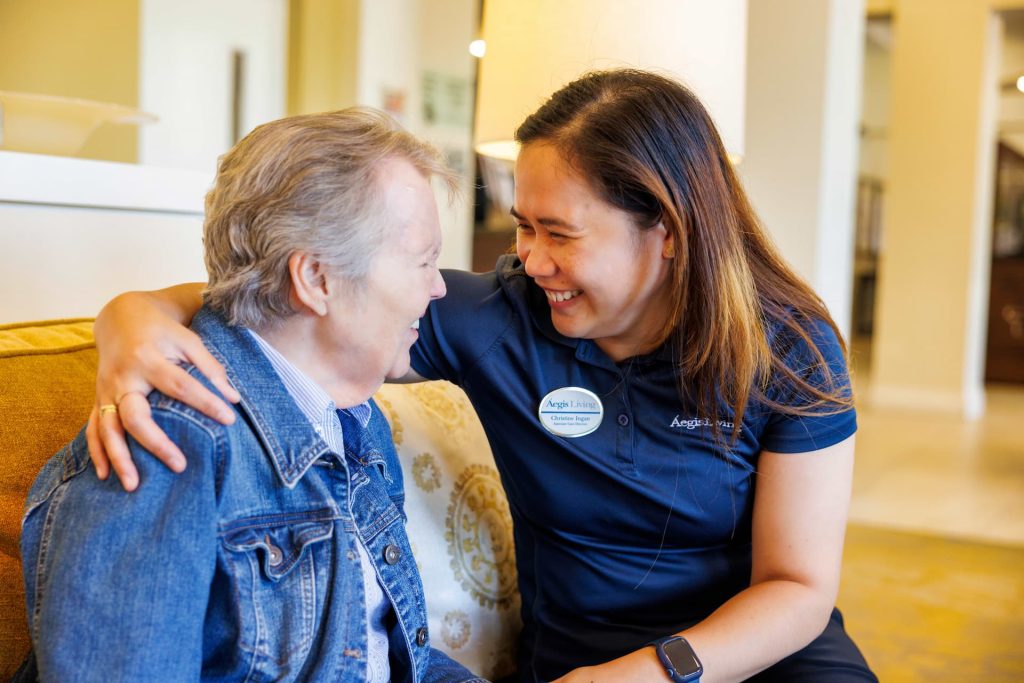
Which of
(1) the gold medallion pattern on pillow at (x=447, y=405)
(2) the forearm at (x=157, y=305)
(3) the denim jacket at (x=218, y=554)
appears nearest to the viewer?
(3) the denim jacket at (x=218, y=554)

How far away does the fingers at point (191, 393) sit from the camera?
932 millimetres

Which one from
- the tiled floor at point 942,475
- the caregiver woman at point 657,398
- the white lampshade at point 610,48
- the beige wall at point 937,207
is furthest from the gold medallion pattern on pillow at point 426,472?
the beige wall at point 937,207

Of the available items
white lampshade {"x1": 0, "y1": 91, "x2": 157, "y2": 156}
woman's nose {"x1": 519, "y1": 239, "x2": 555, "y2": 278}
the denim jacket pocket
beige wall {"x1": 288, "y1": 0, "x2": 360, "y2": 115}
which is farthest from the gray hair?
beige wall {"x1": 288, "y1": 0, "x2": 360, "y2": 115}

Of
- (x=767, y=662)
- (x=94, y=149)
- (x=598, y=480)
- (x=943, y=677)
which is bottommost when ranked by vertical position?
(x=943, y=677)

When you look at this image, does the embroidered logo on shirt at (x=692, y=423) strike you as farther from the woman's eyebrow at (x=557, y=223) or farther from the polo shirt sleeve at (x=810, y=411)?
the woman's eyebrow at (x=557, y=223)

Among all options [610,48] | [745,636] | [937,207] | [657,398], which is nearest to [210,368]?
[657,398]

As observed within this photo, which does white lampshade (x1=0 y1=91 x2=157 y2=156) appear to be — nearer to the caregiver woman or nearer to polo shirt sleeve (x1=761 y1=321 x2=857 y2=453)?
the caregiver woman

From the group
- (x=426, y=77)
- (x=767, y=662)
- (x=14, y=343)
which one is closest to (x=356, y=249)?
(x=14, y=343)

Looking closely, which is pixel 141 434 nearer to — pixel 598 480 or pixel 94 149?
pixel 598 480

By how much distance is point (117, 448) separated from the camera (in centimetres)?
89

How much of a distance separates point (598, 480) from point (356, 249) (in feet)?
1.71

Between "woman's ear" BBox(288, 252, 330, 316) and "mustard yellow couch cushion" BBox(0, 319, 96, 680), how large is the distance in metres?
0.35

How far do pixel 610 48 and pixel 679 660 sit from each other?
44.5 inches

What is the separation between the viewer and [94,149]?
450cm
